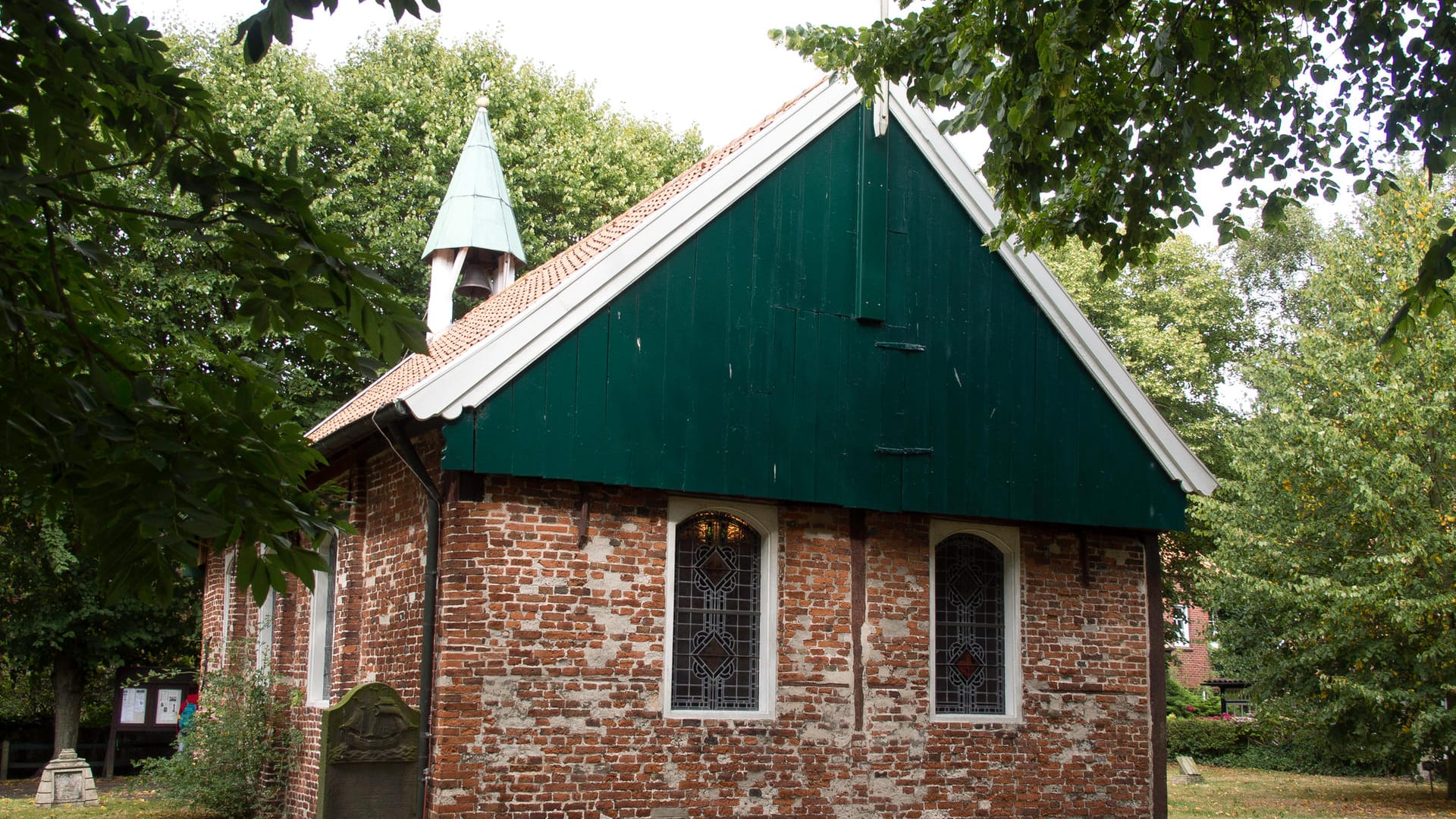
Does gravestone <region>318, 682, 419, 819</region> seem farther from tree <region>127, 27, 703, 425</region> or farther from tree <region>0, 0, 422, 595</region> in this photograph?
tree <region>127, 27, 703, 425</region>

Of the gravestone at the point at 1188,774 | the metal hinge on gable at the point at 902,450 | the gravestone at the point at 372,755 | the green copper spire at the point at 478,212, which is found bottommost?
the gravestone at the point at 1188,774

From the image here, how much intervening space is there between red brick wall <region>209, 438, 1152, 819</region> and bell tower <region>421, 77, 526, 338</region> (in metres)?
7.34

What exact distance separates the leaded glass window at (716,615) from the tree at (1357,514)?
499 inches

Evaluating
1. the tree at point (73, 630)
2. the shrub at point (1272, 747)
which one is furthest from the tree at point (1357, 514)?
the tree at point (73, 630)

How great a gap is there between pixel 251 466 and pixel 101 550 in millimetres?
673

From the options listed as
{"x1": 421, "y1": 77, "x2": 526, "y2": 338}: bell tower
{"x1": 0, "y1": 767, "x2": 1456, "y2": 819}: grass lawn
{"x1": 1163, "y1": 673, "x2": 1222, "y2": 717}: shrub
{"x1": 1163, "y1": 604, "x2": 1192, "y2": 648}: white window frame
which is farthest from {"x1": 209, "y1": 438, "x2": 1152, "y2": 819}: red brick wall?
{"x1": 1163, "y1": 673, "x2": 1222, "y2": 717}: shrub

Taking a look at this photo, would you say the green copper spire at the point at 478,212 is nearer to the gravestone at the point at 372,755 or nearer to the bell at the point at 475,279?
the bell at the point at 475,279

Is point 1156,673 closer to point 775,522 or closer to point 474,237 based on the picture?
→ point 775,522

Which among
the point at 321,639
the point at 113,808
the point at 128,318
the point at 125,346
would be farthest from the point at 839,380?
the point at 113,808

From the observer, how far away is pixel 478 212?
2045cm

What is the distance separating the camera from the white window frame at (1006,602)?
1309 cm

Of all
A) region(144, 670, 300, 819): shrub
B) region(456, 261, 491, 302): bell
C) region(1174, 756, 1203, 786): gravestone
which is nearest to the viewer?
region(144, 670, 300, 819): shrub

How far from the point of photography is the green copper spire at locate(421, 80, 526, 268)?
20375 mm

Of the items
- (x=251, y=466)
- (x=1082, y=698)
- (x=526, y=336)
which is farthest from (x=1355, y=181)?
(x=251, y=466)
